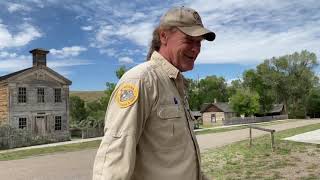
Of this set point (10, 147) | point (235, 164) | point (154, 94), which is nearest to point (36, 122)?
point (10, 147)

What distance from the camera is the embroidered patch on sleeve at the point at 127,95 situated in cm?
220

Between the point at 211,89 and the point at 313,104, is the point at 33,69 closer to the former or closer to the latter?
the point at 313,104

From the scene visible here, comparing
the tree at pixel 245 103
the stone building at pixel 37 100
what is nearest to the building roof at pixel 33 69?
the stone building at pixel 37 100

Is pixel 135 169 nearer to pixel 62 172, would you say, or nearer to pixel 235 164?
pixel 235 164

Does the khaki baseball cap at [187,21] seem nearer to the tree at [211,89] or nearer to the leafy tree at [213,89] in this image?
the tree at [211,89]

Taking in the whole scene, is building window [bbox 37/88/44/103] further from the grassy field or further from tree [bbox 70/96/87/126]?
the grassy field

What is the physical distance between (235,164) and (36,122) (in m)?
26.1

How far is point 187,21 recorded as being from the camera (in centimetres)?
251

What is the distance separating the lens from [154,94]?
2.29 meters

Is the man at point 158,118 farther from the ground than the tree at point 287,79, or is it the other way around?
the tree at point 287,79

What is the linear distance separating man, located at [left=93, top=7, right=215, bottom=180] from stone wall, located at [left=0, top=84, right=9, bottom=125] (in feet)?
111

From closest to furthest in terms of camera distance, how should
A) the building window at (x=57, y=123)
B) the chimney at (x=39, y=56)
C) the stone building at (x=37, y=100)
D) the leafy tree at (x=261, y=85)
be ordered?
the stone building at (x=37, y=100) < the chimney at (x=39, y=56) < the building window at (x=57, y=123) < the leafy tree at (x=261, y=85)

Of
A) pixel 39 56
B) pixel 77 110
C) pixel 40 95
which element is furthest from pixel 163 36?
pixel 77 110

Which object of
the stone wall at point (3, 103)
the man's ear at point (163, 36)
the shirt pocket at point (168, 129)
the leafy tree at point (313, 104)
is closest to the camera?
the shirt pocket at point (168, 129)
